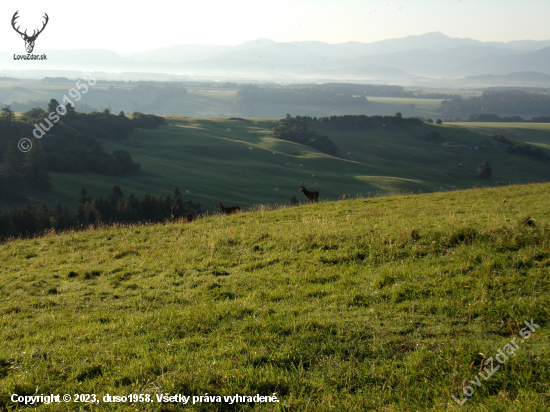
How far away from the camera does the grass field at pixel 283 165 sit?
74125mm

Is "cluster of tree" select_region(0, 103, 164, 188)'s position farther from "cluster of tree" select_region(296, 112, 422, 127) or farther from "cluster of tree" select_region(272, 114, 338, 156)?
"cluster of tree" select_region(296, 112, 422, 127)

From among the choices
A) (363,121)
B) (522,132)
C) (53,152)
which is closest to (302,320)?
(53,152)

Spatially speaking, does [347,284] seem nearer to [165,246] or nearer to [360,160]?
[165,246]

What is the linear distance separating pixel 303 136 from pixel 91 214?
314 ft

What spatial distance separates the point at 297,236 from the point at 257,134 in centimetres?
12686

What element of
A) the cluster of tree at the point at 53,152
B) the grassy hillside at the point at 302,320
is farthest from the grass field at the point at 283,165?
the grassy hillside at the point at 302,320

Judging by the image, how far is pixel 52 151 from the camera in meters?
84.0

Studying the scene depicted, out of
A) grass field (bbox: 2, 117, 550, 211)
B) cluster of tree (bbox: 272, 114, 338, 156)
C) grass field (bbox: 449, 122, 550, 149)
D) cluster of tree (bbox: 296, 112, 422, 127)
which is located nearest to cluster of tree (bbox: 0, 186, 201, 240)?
grass field (bbox: 2, 117, 550, 211)

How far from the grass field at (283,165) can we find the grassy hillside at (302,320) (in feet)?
177

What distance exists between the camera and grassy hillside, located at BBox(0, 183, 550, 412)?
5082mm

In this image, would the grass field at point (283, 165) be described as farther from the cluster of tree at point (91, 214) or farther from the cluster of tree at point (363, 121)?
the cluster of tree at point (91, 214)

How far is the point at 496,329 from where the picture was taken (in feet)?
20.1

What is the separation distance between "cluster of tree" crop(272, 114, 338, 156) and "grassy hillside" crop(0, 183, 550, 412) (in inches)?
4605

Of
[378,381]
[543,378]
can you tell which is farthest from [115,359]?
[543,378]
